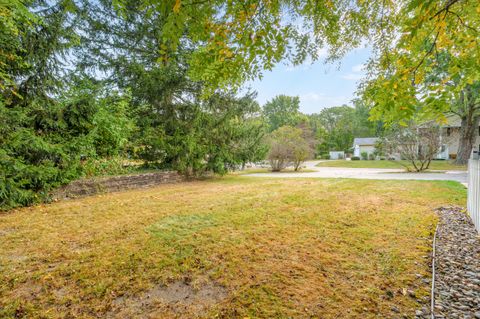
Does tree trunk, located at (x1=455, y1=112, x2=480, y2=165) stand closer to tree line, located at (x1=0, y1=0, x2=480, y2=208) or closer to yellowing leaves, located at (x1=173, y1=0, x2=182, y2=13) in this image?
tree line, located at (x1=0, y1=0, x2=480, y2=208)

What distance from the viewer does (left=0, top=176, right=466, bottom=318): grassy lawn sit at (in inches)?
74.9

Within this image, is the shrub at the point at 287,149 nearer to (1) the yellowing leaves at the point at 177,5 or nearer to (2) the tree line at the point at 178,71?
(2) the tree line at the point at 178,71

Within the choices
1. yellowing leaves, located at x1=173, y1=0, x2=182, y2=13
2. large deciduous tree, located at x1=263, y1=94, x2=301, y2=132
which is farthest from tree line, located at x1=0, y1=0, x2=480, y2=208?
large deciduous tree, located at x1=263, y1=94, x2=301, y2=132

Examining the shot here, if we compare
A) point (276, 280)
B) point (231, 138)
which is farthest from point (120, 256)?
point (231, 138)

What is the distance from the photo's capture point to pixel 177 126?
29.7ft

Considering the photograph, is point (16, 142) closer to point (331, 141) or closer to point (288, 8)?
point (288, 8)

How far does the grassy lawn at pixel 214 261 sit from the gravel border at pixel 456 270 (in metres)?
0.15

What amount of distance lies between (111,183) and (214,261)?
5.65 meters

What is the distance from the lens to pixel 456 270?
247 cm

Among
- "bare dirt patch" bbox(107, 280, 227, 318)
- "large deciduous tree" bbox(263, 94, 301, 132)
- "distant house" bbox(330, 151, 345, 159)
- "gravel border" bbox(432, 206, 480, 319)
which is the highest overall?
"large deciduous tree" bbox(263, 94, 301, 132)

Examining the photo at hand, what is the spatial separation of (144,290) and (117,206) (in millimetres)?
3614

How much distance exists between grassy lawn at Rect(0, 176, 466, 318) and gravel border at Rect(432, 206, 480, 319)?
145 mm


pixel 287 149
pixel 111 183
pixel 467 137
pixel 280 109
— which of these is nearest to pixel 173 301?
Answer: pixel 111 183

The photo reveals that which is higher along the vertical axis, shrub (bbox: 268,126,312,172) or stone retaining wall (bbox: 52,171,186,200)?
shrub (bbox: 268,126,312,172)
